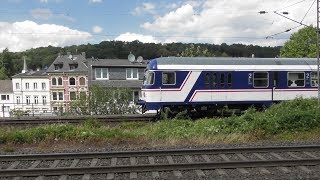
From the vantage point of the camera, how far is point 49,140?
12.4 meters

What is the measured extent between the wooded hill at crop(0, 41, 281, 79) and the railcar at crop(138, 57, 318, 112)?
2529cm

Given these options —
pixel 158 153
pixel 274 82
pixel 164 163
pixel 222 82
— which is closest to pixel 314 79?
pixel 274 82

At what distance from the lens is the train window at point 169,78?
733 inches

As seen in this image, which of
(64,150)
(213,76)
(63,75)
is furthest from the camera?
(63,75)

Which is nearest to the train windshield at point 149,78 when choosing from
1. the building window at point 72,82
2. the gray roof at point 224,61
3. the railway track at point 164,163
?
the gray roof at point 224,61

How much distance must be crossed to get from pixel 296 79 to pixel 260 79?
2.20 meters

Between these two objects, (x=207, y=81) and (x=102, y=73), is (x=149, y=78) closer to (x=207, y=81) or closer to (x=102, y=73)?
(x=207, y=81)

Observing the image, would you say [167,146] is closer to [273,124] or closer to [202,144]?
[202,144]

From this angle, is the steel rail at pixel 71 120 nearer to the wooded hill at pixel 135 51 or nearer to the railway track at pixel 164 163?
the railway track at pixel 164 163

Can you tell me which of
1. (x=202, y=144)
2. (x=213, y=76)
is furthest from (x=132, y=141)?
(x=213, y=76)

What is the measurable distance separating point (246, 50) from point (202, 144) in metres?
56.0

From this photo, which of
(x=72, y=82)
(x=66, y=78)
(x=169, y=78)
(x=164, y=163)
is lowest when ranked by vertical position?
(x=164, y=163)

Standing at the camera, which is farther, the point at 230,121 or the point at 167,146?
the point at 230,121

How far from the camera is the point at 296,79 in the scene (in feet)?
66.4
